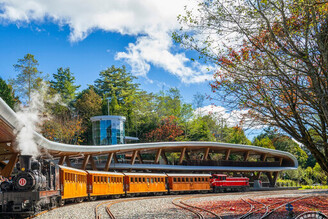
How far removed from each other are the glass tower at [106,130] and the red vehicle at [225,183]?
46.3 ft

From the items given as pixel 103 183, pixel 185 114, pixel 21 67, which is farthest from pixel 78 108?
pixel 103 183

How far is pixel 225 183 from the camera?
120 feet

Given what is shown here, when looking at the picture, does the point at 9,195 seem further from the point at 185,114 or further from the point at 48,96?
the point at 185,114

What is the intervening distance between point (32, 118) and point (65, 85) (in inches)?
1928

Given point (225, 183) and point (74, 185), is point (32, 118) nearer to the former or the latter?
point (74, 185)

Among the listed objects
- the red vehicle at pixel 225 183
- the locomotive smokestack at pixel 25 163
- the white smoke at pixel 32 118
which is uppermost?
the white smoke at pixel 32 118

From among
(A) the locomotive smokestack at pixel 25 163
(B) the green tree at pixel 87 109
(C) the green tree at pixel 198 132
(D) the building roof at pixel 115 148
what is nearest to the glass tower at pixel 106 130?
(D) the building roof at pixel 115 148

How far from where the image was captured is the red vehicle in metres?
35.8

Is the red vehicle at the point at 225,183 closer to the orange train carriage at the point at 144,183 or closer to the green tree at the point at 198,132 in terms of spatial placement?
the orange train carriage at the point at 144,183

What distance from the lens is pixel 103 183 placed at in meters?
24.0

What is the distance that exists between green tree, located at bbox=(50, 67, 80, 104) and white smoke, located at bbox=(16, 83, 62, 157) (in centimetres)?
466

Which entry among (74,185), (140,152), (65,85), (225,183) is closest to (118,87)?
(65,85)

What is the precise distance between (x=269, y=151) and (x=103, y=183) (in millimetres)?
36745

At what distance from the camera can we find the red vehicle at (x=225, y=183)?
118 feet
